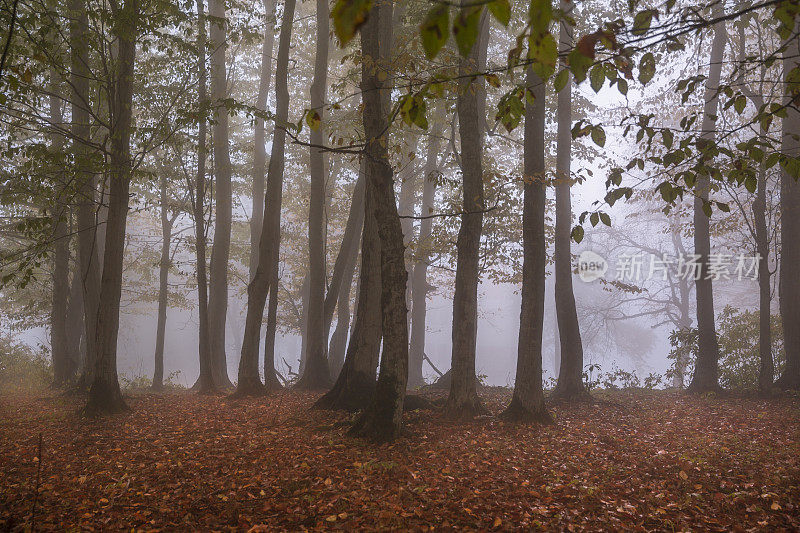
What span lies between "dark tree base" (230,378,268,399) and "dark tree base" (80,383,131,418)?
2.37 meters

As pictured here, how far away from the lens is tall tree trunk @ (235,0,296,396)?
34.3 ft

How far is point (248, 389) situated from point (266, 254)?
9.34 ft

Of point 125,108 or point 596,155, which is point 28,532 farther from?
point 596,155

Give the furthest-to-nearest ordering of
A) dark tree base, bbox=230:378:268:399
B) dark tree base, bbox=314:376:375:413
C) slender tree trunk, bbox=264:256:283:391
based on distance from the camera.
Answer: slender tree trunk, bbox=264:256:283:391 < dark tree base, bbox=230:378:268:399 < dark tree base, bbox=314:376:375:413

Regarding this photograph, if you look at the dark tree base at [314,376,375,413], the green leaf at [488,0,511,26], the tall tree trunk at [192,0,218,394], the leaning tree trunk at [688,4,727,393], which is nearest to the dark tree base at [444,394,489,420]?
the dark tree base at [314,376,375,413]

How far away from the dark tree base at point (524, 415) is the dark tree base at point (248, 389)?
5.22 m

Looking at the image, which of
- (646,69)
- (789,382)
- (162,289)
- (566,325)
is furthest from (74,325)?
(789,382)

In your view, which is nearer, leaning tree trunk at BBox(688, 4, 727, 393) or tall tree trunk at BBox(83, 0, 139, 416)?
tall tree trunk at BBox(83, 0, 139, 416)

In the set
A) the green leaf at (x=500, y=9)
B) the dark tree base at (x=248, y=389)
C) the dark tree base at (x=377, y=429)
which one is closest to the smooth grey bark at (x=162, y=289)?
the dark tree base at (x=248, y=389)

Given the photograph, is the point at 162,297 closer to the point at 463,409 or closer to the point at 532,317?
the point at 463,409

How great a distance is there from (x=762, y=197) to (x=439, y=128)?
32.1 feet

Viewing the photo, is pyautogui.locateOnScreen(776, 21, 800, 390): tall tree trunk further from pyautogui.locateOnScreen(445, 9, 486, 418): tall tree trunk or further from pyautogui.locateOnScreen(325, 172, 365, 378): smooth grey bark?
pyautogui.locateOnScreen(325, 172, 365, 378): smooth grey bark

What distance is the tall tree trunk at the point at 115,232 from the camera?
26.6 feet

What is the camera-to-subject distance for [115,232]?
8.50 metres
